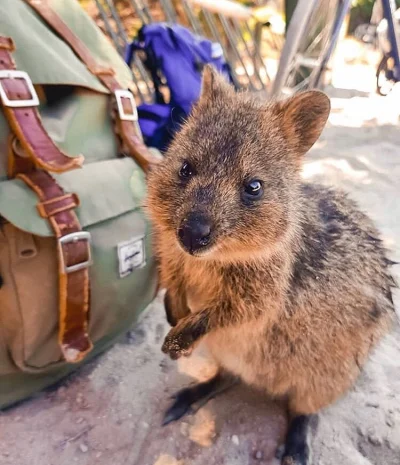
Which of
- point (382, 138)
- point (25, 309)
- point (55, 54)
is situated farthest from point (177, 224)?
point (382, 138)

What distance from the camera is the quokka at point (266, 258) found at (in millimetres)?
1234

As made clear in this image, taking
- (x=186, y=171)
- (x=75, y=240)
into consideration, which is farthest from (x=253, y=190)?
(x=75, y=240)

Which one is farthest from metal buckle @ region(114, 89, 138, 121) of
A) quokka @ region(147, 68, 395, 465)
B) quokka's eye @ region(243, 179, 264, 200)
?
quokka's eye @ region(243, 179, 264, 200)

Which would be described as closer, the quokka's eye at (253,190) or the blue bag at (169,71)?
the quokka's eye at (253,190)

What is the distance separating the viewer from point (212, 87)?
1451mm

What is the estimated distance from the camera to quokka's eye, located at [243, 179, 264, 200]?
4.06 feet

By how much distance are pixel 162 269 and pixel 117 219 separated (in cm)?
20

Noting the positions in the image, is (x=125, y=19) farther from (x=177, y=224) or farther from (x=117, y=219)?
(x=177, y=224)

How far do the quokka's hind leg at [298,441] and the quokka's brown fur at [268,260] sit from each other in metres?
0.04

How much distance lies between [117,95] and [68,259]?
0.55 m

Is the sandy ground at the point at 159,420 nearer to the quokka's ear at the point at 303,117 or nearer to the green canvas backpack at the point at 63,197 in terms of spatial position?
the green canvas backpack at the point at 63,197

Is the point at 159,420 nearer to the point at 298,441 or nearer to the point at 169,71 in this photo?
the point at 298,441

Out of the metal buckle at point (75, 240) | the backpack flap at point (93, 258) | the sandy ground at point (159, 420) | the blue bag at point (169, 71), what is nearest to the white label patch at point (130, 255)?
the backpack flap at point (93, 258)

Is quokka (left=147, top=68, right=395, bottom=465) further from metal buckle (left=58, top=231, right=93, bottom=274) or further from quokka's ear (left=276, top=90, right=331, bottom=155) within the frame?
metal buckle (left=58, top=231, right=93, bottom=274)
